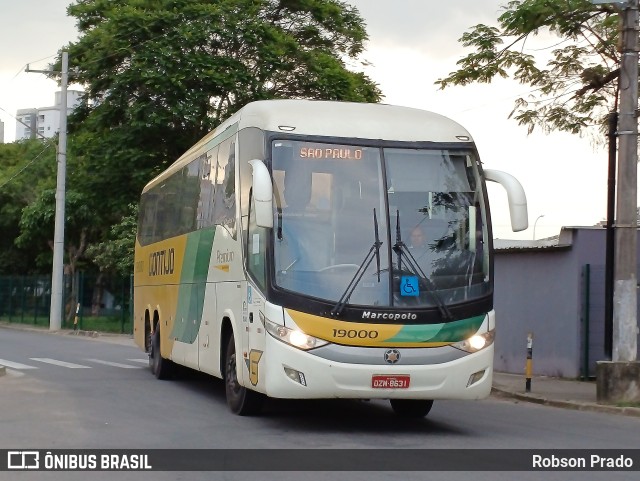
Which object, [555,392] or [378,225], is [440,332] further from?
[555,392]

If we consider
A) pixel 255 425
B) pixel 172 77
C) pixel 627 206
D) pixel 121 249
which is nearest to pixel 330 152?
pixel 255 425

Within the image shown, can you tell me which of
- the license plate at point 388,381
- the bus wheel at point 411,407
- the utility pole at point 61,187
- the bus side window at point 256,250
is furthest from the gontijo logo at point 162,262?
the utility pole at point 61,187

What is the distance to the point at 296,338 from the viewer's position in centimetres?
1175

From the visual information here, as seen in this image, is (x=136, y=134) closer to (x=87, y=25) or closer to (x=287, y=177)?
(x=87, y=25)

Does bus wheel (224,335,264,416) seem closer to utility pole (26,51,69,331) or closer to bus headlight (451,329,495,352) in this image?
bus headlight (451,329,495,352)

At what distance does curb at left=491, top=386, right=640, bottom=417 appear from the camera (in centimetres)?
1512

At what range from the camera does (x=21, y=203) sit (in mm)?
55188

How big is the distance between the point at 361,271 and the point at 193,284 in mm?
5337

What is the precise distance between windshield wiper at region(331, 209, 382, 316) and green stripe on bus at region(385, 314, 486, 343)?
632mm

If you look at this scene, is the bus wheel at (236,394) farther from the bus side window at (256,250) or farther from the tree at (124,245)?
the tree at (124,245)

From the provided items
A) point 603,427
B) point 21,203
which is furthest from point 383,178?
point 21,203

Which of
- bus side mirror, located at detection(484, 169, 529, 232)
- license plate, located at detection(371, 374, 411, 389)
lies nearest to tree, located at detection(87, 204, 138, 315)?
bus side mirror, located at detection(484, 169, 529, 232)

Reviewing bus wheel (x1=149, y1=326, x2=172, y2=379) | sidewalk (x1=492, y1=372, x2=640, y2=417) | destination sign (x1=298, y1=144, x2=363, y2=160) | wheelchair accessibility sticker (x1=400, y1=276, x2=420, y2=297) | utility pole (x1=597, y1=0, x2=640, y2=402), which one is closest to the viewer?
wheelchair accessibility sticker (x1=400, y1=276, x2=420, y2=297)

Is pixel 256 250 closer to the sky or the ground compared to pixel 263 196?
closer to the ground
